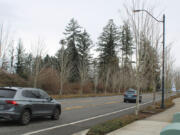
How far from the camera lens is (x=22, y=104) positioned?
9.48 meters

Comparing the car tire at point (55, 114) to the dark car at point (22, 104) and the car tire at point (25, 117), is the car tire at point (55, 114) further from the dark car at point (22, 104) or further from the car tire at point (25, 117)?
the car tire at point (25, 117)

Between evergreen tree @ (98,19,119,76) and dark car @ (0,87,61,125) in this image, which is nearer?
dark car @ (0,87,61,125)

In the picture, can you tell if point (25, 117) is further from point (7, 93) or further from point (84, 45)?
point (84, 45)

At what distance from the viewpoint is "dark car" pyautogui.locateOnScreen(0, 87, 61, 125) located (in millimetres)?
9133

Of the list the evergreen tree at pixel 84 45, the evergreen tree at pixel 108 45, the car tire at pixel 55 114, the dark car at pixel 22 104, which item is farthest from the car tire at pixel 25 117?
the evergreen tree at pixel 108 45

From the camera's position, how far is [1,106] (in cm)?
911

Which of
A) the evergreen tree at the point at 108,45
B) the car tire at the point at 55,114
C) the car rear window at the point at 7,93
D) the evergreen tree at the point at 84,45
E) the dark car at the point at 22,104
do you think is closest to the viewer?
the dark car at the point at 22,104

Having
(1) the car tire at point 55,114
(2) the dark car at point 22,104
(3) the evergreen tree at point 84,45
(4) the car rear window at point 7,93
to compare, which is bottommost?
(1) the car tire at point 55,114

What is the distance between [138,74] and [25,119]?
7150mm

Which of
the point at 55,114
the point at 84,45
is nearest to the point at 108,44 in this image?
the point at 84,45

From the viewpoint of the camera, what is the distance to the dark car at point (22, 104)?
9.13 metres

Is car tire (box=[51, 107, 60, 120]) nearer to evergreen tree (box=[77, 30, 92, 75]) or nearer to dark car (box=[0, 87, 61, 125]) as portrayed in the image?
dark car (box=[0, 87, 61, 125])

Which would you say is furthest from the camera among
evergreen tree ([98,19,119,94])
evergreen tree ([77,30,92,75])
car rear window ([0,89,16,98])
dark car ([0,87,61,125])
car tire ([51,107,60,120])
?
evergreen tree ([98,19,119,94])

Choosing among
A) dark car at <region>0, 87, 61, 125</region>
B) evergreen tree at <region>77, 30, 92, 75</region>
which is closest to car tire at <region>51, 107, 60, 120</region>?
dark car at <region>0, 87, 61, 125</region>
